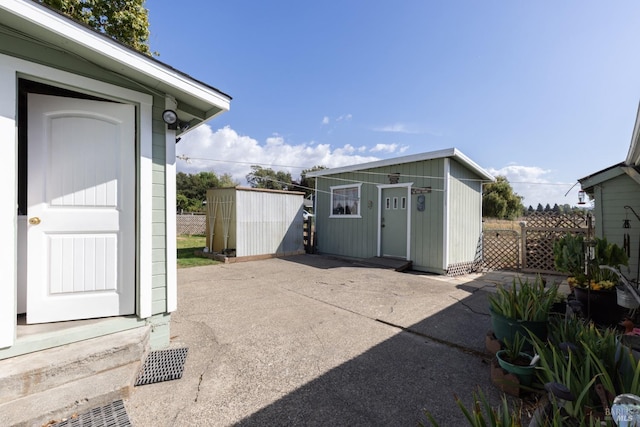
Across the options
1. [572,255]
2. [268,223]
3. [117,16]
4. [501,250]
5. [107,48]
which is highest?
→ [117,16]

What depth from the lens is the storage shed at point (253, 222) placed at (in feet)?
25.9

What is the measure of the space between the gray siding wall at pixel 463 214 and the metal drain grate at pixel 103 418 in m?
6.37

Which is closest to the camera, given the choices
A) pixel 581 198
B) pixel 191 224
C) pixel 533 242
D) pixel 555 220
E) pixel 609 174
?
pixel 609 174

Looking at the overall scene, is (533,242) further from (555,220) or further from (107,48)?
(107,48)

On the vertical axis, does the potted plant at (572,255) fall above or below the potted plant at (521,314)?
above

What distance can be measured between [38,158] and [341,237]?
23.5 ft

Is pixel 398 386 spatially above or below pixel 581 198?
below

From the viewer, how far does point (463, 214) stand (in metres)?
7.06

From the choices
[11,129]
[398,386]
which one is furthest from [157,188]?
[398,386]

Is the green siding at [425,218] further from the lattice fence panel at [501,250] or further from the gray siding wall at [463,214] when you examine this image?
the lattice fence panel at [501,250]

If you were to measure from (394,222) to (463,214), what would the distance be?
5.70 ft

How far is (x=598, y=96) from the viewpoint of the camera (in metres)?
5.20

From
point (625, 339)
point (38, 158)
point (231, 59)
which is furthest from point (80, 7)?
point (625, 339)

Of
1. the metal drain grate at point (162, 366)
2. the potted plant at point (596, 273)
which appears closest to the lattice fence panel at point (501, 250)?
the potted plant at point (596, 273)
